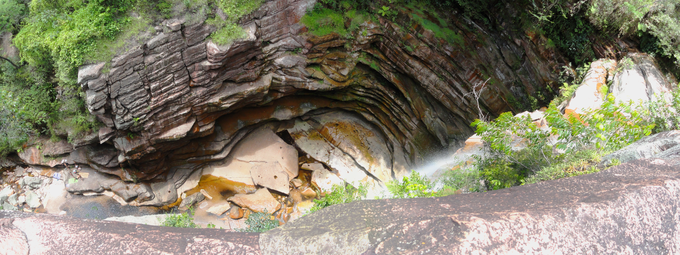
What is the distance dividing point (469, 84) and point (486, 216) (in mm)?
8402

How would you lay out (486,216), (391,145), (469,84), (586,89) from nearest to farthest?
(486,216)
(586,89)
(469,84)
(391,145)

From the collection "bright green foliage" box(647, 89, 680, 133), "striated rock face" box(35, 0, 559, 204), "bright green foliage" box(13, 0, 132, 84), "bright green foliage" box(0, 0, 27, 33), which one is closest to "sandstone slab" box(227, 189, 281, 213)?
"striated rock face" box(35, 0, 559, 204)

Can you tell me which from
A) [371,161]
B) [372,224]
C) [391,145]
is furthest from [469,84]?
[372,224]

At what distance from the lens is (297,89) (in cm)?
1134

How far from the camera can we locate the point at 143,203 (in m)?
11.3

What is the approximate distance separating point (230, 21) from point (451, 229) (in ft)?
28.9

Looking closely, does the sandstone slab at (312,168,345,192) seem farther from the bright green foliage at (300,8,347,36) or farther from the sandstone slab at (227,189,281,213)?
the bright green foliage at (300,8,347,36)

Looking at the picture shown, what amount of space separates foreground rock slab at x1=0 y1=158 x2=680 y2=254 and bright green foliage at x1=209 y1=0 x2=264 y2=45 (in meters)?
7.11

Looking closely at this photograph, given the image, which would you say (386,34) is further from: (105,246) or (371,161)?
(105,246)

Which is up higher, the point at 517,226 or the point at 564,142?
the point at 517,226

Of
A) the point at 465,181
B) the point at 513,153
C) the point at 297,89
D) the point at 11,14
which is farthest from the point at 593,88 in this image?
the point at 11,14

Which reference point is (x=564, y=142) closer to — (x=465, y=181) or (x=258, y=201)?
(x=465, y=181)

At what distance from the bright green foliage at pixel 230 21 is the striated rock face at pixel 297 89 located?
0.72 feet

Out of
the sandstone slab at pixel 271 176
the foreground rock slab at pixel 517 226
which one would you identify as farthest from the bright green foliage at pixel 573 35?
the sandstone slab at pixel 271 176
